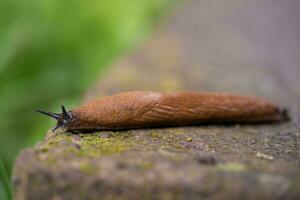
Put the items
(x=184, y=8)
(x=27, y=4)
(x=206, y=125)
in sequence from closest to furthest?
(x=206, y=125)
(x=27, y=4)
(x=184, y=8)

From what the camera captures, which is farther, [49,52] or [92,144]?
[49,52]

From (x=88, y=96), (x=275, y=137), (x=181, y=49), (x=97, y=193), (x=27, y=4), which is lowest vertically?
(x=97, y=193)

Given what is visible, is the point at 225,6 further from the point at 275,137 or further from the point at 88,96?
the point at 275,137

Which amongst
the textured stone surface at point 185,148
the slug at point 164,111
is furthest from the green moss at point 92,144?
the slug at point 164,111

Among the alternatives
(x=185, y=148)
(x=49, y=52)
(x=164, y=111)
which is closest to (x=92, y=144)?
(x=185, y=148)

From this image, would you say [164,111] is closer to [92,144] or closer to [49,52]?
[92,144]

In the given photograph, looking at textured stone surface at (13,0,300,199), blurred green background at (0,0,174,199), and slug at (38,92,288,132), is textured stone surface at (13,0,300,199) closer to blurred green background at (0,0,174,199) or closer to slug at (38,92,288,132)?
slug at (38,92,288,132)

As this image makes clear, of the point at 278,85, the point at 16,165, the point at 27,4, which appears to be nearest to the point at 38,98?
the point at 27,4
